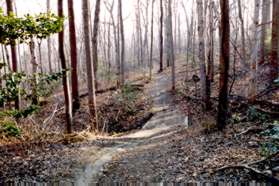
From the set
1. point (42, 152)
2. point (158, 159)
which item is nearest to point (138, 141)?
point (158, 159)

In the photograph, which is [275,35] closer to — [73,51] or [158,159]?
[158,159]

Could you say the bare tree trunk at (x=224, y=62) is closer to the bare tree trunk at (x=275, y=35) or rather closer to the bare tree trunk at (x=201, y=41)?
the bare tree trunk at (x=275, y=35)

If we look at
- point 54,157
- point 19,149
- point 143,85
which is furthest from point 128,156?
point 143,85

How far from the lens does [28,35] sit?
7.83 metres

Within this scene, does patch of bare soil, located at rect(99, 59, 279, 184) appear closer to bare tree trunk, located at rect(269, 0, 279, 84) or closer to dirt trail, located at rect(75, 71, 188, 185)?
dirt trail, located at rect(75, 71, 188, 185)

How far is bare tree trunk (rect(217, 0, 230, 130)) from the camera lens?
8.92m

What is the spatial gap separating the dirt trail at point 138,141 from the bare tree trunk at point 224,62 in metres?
1.93

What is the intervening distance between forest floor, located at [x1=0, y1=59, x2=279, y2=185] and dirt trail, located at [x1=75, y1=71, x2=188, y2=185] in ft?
0.07

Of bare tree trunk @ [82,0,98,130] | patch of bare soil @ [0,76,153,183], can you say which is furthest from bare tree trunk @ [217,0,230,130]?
bare tree trunk @ [82,0,98,130]

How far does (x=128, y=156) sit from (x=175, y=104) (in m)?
9.46

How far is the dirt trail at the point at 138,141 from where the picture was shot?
8.11 meters

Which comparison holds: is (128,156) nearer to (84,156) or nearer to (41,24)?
(84,156)

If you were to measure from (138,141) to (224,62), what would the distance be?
13.2ft

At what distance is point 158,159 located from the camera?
8.60 metres
